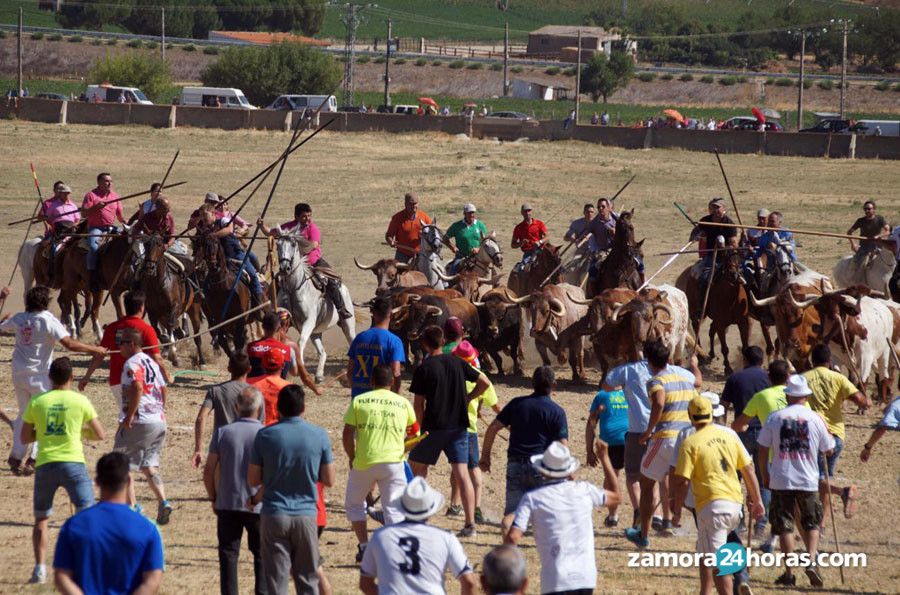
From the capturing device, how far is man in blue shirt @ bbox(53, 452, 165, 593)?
21.9 feet

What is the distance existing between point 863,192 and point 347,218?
1530cm

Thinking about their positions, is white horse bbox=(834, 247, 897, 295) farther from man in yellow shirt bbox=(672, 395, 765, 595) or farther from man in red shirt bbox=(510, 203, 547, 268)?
man in yellow shirt bbox=(672, 395, 765, 595)

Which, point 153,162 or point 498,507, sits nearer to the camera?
point 498,507

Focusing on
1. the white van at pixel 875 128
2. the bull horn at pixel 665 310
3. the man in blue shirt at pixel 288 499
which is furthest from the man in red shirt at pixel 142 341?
the white van at pixel 875 128

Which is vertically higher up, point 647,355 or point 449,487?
point 647,355

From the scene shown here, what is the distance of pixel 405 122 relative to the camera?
165ft

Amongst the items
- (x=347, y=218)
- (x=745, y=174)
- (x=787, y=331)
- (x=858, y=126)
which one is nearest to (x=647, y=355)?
(x=787, y=331)

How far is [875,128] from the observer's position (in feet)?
196

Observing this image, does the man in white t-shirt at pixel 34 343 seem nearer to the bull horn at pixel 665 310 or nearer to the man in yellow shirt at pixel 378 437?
the man in yellow shirt at pixel 378 437

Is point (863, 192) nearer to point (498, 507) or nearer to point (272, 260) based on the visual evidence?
point (272, 260)

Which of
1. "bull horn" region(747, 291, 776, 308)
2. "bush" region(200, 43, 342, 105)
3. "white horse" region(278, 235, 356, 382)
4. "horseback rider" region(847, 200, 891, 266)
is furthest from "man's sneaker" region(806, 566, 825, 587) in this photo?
"bush" region(200, 43, 342, 105)

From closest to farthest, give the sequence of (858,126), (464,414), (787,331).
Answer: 1. (464,414)
2. (787,331)
3. (858,126)

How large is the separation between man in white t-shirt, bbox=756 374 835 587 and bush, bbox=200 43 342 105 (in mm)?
72658

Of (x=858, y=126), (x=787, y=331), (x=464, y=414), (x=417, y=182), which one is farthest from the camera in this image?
(x=858, y=126)
